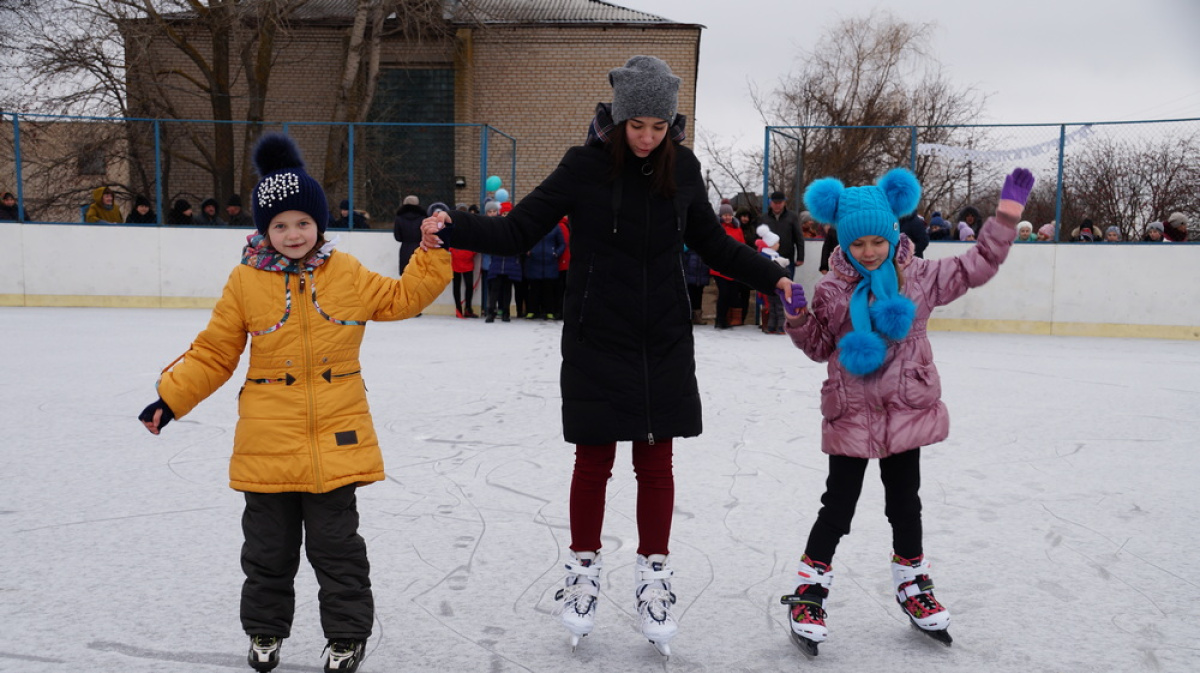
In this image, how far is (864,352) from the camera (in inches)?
101

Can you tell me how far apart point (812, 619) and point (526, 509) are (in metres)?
1.48

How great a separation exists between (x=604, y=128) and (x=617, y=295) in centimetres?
45

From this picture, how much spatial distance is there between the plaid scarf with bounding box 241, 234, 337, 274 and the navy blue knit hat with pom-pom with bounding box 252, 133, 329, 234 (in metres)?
0.05

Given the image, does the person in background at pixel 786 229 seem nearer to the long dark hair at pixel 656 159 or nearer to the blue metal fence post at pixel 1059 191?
the blue metal fence post at pixel 1059 191

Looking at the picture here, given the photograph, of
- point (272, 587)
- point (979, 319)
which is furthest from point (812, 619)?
point (979, 319)

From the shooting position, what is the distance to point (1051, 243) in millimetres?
11281

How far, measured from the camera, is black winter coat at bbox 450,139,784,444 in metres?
2.57

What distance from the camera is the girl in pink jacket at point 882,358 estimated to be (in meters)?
2.57

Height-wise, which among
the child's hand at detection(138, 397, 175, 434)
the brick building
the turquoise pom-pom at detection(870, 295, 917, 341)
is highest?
the brick building

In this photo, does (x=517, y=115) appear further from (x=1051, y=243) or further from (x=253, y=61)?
(x=1051, y=243)

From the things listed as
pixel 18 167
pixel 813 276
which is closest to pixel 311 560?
pixel 813 276

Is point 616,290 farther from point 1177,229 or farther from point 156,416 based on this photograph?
point 1177,229

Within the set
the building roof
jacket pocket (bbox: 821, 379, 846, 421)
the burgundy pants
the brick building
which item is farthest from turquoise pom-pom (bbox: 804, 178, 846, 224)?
the building roof

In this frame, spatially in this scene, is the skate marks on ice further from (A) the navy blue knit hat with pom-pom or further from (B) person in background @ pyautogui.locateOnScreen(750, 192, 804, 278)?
(B) person in background @ pyautogui.locateOnScreen(750, 192, 804, 278)
